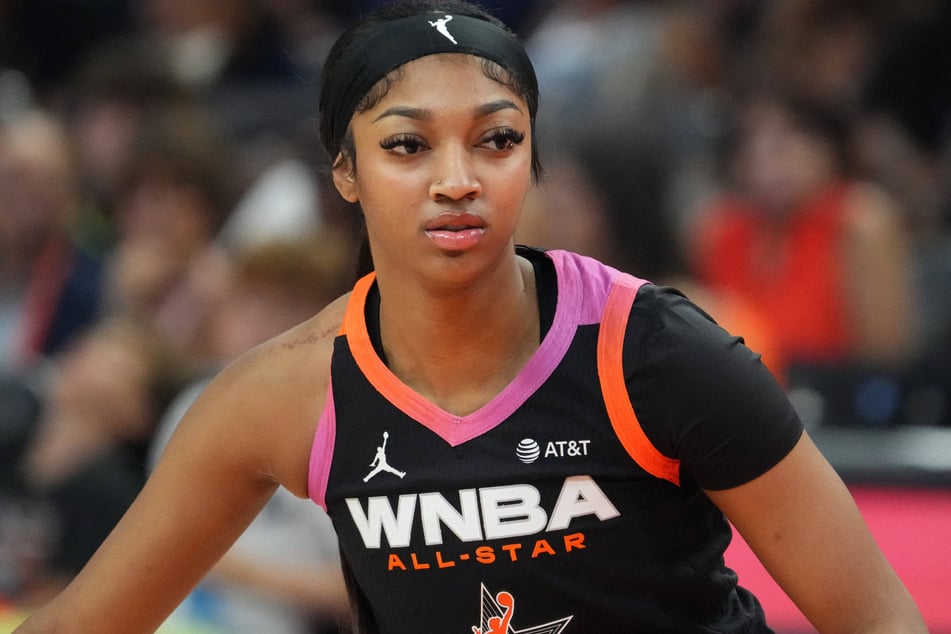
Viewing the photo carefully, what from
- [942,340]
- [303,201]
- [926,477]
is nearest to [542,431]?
[926,477]

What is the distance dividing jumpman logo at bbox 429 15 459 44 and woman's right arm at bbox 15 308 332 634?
470 mm

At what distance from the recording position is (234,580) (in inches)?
148

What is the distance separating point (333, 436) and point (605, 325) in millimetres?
398

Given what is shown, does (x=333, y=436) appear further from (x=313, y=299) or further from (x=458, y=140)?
(x=313, y=299)

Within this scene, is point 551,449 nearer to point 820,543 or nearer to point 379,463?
point 379,463

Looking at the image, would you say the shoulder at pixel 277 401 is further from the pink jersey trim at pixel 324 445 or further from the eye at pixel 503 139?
the eye at pixel 503 139

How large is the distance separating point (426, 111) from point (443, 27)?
0.41ft

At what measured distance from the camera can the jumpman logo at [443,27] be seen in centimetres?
196

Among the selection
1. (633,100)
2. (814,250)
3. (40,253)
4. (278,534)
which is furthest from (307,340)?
(40,253)

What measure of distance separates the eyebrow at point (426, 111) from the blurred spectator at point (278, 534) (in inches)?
64.7

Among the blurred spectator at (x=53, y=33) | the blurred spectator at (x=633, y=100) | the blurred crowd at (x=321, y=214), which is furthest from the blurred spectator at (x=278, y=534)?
the blurred spectator at (x=53, y=33)

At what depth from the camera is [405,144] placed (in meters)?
1.95

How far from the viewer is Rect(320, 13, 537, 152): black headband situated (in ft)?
6.42

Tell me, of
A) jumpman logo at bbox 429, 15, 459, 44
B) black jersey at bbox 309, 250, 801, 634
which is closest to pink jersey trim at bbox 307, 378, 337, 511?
A: black jersey at bbox 309, 250, 801, 634
